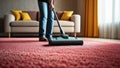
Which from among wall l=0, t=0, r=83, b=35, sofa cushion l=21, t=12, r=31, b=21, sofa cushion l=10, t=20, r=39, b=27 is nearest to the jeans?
sofa cushion l=10, t=20, r=39, b=27

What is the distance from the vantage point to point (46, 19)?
360cm

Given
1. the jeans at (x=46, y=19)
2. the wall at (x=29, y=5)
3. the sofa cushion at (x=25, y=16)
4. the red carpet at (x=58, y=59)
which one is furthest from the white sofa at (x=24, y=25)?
the red carpet at (x=58, y=59)

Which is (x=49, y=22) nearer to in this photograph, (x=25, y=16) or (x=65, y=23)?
(x=65, y=23)

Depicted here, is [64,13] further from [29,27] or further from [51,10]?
[51,10]

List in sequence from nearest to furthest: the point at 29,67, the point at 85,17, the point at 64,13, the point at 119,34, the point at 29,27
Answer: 1. the point at 29,67
2. the point at 119,34
3. the point at 29,27
4. the point at 64,13
5. the point at 85,17

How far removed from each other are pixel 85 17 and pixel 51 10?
2.93m

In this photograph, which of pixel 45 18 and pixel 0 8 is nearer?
pixel 45 18

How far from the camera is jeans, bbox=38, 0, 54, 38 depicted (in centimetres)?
352

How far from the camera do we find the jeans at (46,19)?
11.5 feet

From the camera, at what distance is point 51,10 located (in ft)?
11.5

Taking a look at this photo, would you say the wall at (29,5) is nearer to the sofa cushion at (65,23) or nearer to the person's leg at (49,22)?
the sofa cushion at (65,23)

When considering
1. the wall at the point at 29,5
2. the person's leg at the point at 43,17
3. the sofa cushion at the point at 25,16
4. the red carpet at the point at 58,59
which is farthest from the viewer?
the wall at the point at 29,5

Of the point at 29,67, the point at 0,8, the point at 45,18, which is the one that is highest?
the point at 0,8

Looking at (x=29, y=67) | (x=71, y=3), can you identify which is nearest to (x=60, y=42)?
(x=29, y=67)
